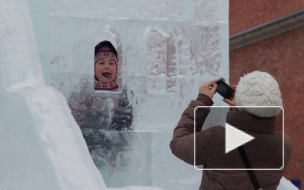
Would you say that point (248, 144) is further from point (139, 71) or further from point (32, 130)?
point (139, 71)

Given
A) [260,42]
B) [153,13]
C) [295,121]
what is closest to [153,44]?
[153,13]

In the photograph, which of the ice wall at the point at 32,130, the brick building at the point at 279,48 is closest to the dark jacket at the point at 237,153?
the ice wall at the point at 32,130

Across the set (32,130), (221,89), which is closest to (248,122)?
(221,89)

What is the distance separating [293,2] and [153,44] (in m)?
9.62

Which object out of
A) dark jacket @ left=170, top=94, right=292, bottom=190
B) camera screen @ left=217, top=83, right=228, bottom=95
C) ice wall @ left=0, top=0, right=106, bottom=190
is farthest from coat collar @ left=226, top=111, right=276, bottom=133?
ice wall @ left=0, top=0, right=106, bottom=190

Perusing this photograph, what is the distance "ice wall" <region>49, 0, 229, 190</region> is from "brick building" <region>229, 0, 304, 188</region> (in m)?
8.61

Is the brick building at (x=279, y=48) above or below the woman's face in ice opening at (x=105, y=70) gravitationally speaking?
below

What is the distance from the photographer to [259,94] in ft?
8.41

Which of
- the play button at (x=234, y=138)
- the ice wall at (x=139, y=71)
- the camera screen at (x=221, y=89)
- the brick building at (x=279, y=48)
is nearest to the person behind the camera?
the play button at (x=234, y=138)

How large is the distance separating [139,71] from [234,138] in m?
1.61

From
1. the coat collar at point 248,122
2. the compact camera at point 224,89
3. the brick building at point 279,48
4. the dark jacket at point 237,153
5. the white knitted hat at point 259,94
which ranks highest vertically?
the white knitted hat at point 259,94

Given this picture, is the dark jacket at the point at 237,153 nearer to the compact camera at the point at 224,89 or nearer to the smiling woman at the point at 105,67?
the compact camera at the point at 224,89

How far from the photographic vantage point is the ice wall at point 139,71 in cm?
394

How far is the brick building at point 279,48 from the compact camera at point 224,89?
9.40 m
